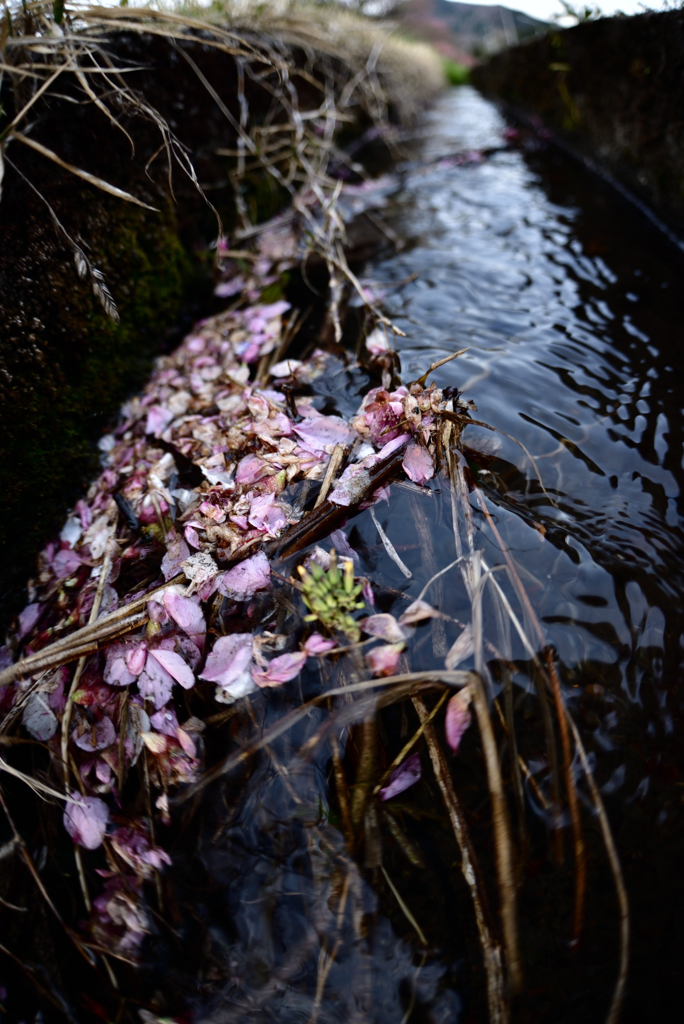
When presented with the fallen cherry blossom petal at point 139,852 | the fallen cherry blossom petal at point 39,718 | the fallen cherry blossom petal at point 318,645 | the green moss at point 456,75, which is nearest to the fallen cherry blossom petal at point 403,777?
the fallen cherry blossom petal at point 318,645

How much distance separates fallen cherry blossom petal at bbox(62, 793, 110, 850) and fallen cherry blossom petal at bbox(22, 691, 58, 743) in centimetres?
19

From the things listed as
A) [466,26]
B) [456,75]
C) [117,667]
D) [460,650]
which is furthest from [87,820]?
[466,26]

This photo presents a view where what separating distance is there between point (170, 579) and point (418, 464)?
0.84m

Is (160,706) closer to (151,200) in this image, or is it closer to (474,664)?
(474,664)

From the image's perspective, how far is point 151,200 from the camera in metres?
2.41

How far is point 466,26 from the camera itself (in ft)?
82.4

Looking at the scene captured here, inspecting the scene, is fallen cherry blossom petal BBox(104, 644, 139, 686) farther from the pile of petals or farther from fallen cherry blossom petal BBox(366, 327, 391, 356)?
fallen cherry blossom petal BBox(366, 327, 391, 356)

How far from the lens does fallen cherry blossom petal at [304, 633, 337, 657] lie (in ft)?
4.26

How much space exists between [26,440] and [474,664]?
1648 mm

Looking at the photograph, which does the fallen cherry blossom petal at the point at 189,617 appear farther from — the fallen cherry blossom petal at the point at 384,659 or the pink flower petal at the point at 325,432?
the pink flower petal at the point at 325,432

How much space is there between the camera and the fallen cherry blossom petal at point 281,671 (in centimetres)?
128

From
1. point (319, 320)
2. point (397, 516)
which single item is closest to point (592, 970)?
point (397, 516)

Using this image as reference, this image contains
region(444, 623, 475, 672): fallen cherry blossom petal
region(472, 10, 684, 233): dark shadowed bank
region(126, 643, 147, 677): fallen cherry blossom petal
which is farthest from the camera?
region(472, 10, 684, 233): dark shadowed bank

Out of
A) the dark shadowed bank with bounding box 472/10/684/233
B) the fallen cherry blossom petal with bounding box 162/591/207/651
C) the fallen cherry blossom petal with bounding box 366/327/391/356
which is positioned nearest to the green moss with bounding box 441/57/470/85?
the dark shadowed bank with bounding box 472/10/684/233
